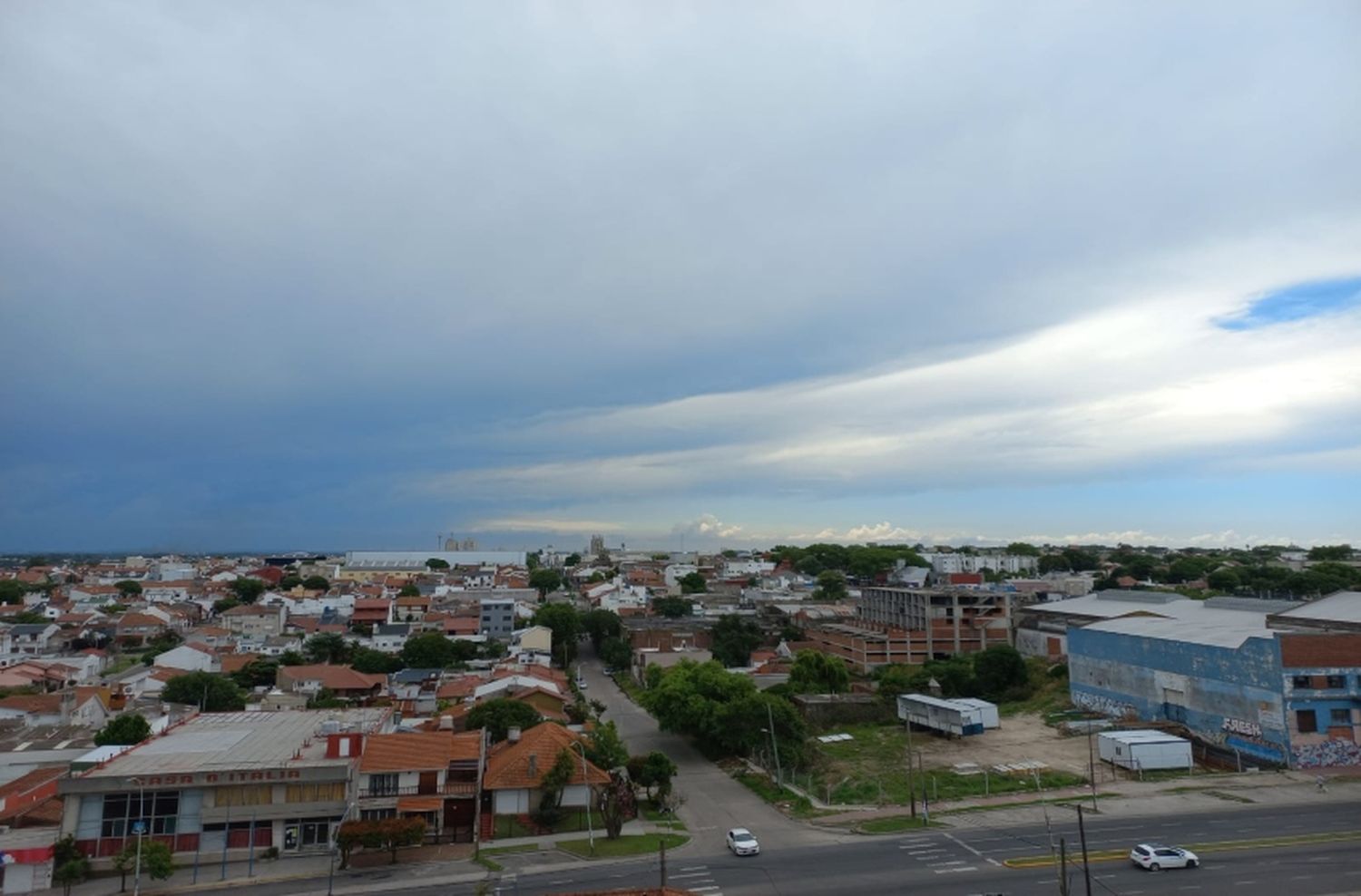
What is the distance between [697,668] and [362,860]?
84.8 ft

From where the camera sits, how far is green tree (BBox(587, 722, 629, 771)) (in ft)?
132

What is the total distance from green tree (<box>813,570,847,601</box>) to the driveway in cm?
7100

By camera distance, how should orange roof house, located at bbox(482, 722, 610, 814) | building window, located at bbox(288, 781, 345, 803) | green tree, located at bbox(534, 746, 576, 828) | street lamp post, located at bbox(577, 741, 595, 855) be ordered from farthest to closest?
1. orange roof house, located at bbox(482, 722, 610, 814)
2. green tree, located at bbox(534, 746, 576, 828)
3. street lamp post, located at bbox(577, 741, 595, 855)
4. building window, located at bbox(288, 781, 345, 803)

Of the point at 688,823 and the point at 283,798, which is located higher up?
the point at 283,798

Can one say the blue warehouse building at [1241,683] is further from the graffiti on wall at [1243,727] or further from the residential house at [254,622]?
the residential house at [254,622]

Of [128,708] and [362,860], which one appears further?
[128,708]

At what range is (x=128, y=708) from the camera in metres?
59.2

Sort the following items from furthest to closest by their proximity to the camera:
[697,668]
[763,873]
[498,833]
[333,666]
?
[333,666] → [697,668] → [498,833] → [763,873]

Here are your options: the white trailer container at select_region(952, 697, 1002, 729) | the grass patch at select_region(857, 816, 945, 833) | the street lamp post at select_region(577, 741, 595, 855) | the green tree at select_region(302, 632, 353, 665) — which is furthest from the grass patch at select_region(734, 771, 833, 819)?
the green tree at select_region(302, 632, 353, 665)

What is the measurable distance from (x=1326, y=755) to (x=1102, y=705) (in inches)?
620

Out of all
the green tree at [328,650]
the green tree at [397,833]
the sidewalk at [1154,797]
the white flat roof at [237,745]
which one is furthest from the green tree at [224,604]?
the sidewalk at [1154,797]

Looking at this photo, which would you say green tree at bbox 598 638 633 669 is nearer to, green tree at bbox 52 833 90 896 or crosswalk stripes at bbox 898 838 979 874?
crosswalk stripes at bbox 898 838 979 874

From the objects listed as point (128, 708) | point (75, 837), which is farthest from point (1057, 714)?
point (128, 708)

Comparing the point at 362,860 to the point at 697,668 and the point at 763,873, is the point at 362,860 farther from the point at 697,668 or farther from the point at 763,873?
the point at 697,668
